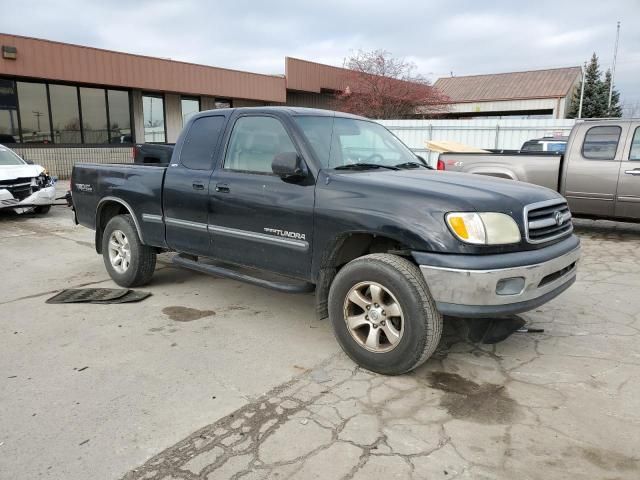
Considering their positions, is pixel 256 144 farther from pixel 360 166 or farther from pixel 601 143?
pixel 601 143

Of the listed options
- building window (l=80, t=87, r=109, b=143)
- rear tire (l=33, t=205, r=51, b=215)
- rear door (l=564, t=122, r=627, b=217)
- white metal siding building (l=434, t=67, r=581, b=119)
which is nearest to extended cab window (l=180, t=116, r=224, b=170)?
rear door (l=564, t=122, r=627, b=217)

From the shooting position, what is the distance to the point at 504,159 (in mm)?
8383

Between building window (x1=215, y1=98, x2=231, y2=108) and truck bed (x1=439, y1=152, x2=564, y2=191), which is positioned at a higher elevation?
building window (x1=215, y1=98, x2=231, y2=108)

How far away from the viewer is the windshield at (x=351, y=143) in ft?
13.1

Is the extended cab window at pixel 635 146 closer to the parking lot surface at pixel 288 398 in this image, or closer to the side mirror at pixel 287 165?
the parking lot surface at pixel 288 398

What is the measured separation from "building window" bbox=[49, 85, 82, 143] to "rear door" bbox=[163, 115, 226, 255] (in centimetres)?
1508

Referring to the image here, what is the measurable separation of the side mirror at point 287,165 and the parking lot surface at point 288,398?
1.39 metres

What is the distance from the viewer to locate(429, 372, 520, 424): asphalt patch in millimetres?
2984

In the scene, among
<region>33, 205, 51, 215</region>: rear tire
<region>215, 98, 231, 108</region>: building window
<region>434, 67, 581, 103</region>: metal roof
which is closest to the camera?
<region>33, 205, 51, 215</region>: rear tire

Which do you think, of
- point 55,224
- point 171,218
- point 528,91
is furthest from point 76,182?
point 528,91

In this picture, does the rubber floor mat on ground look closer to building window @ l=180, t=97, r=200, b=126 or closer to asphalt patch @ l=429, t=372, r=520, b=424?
asphalt patch @ l=429, t=372, r=520, b=424

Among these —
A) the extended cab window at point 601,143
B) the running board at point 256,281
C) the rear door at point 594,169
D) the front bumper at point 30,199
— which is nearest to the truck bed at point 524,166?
the rear door at point 594,169

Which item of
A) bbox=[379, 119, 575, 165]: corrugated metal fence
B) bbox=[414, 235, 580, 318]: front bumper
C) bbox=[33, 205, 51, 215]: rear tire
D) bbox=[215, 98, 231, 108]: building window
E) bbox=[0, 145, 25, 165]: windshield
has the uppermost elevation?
bbox=[215, 98, 231, 108]: building window

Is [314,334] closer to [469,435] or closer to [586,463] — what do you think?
[469,435]
